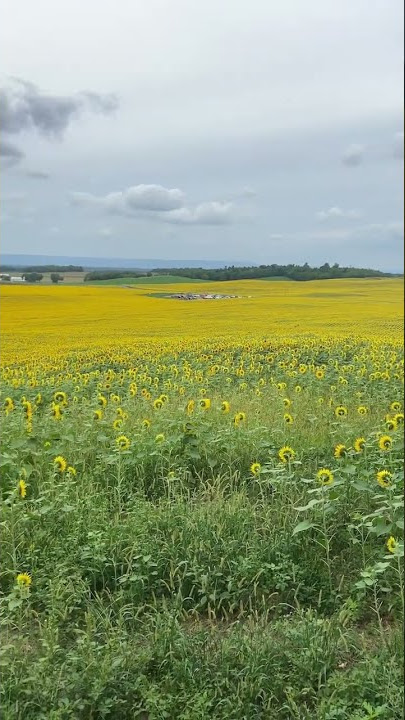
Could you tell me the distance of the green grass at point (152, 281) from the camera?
6.37 m

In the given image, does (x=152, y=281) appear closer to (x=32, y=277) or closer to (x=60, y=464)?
(x=32, y=277)

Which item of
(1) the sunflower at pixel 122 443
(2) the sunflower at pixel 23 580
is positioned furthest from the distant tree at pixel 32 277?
(2) the sunflower at pixel 23 580

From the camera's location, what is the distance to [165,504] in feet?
12.0

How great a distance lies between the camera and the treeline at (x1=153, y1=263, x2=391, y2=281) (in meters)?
5.09

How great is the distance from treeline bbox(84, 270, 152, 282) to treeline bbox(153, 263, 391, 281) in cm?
50

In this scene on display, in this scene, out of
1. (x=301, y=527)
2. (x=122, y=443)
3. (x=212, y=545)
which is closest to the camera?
(x=301, y=527)

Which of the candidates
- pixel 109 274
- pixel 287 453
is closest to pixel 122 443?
pixel 287 453

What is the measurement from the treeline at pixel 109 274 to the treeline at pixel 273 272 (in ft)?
1.65

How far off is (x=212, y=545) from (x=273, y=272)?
3196 mm

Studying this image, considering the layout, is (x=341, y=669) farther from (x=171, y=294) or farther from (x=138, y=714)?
(x=171, y=294)

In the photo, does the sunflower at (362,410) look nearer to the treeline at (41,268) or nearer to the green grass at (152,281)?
the green grass at (152,281)

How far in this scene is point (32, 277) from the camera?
6.02 metres

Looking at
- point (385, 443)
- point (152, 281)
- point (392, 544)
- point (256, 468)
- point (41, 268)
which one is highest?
point (41, 268)

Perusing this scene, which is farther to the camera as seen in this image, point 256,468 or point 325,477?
point 256,468
